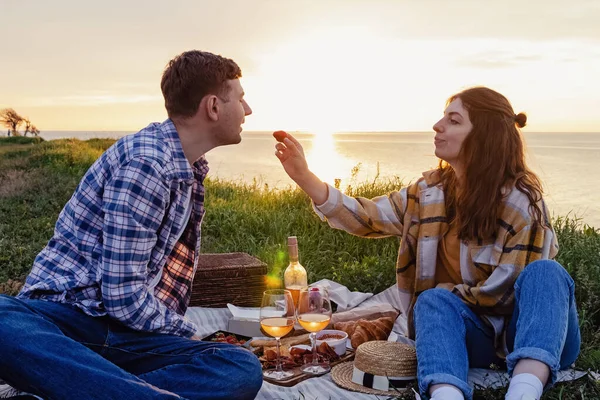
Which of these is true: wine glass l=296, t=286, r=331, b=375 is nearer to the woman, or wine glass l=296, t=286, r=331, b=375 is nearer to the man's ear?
the woman

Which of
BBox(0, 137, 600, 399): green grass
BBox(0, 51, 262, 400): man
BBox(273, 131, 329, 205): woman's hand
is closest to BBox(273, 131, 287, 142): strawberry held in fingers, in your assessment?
BBox(273, 131, 329, 205): woman's hand

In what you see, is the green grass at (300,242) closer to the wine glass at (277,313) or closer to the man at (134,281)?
the wine glass at (277,313)

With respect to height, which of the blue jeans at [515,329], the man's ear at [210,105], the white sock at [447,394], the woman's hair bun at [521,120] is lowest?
the white sock at [447,394]

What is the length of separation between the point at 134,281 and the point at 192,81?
1.06 m

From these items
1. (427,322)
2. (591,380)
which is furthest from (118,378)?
(591,380)

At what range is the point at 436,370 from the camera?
2.99 m

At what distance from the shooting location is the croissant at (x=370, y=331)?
4.03 meters

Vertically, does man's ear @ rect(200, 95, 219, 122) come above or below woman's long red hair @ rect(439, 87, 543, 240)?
above

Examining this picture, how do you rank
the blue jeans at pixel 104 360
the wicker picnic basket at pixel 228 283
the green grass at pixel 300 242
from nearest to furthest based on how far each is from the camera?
the blue jeans at pixel 104 360 → the green grass at pixel 300 242 → the wicker picnic basket at pixel 228 283

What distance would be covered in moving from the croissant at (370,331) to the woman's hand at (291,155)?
1071 millimetres

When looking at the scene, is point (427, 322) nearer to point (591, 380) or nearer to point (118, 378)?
point (591, 380)

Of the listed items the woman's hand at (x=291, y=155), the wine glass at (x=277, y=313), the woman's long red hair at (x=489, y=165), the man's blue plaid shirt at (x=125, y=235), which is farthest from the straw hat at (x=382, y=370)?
the woman's hand at (x=291, y=155)

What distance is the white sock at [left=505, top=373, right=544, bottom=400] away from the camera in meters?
2.79

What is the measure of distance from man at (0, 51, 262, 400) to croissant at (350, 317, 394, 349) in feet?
3.16
